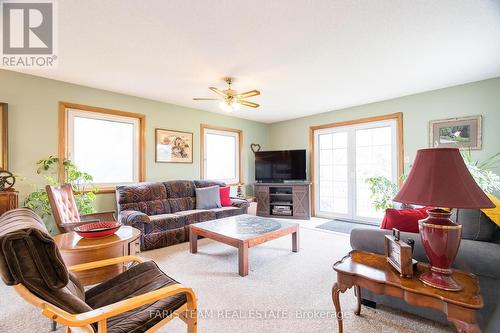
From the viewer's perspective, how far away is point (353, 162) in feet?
16.5

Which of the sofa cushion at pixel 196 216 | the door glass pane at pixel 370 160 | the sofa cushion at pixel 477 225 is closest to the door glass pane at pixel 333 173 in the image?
the door glass pane at pixel 370 160

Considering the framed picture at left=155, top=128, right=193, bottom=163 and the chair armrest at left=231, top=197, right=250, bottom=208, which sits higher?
the framed picture at left=155, top=128, right=193, bottom=163

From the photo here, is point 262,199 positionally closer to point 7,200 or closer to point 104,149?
point 104,149

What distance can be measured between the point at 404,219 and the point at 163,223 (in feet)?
9.92

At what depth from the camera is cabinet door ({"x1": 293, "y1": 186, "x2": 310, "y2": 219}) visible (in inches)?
207

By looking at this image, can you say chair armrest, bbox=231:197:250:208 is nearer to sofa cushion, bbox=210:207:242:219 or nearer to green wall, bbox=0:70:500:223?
sofa cushion, bbox=210:207:242:219

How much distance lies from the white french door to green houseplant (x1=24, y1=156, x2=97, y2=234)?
183 inches

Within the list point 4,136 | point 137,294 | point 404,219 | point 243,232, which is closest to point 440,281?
point 404,219

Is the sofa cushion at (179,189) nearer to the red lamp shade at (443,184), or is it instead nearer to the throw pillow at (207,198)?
the throw pillow at (207,198)

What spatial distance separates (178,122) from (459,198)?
453cm

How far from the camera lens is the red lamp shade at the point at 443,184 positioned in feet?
3.76

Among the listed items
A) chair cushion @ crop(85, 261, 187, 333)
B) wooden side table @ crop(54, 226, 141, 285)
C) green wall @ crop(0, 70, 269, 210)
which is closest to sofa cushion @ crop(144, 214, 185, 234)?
green wall @ crop(0, 70, 269, 210)

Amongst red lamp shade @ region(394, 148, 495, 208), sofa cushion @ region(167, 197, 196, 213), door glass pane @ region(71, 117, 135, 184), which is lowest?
sofa cushion @ region(167, 197, 196, 213)

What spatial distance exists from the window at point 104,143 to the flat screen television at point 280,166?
2.84 m
